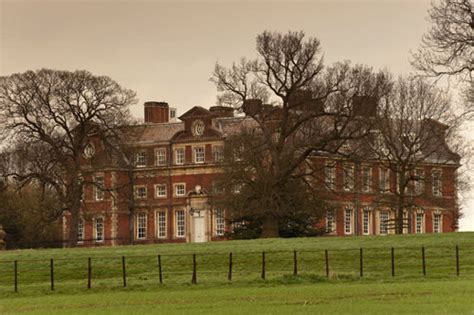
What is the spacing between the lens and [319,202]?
89688mm

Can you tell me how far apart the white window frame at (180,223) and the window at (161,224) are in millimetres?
1130

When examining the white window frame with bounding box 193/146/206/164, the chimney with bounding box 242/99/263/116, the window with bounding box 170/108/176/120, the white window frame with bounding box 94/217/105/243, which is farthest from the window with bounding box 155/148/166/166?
the chimney with bounding box 242/99/263/116

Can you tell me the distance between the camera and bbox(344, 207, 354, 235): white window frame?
11469 centimetres

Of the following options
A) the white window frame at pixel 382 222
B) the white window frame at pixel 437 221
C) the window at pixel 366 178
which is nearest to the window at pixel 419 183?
the window at pixel 366 178

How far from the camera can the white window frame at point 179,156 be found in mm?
118000

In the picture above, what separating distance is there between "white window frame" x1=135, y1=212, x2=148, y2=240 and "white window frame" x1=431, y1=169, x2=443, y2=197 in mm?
23162

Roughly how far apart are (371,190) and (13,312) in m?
70.0

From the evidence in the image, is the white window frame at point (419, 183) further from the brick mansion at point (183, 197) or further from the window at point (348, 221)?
the window at point (348, 221)

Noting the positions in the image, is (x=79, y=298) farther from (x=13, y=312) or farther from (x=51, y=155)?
(x=51, y=155)

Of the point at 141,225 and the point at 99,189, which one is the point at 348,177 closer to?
the point at 99,189

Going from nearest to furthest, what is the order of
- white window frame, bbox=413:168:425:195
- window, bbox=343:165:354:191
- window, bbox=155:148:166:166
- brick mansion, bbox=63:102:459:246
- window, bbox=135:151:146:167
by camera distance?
window, bbox=343:165:354:191 < white window frame, bbox=413:168:425:195 < brick mansion, bbox=63:102:459:246 < window, bbox=135:151:146:167 < window, bbox=155:148:166:166

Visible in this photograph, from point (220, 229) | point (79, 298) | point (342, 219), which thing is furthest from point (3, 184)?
point (79, 298)

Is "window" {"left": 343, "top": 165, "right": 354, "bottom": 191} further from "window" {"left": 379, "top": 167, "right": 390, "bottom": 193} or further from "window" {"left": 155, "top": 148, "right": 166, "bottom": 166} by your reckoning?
"window" {"left": 155, "top": 148, "right": 166, "bottom": 166}

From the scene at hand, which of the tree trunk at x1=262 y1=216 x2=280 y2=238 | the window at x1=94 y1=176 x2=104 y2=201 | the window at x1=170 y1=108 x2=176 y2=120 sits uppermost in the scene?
the window at x1=170 y1=108 x2=176 y2=120
